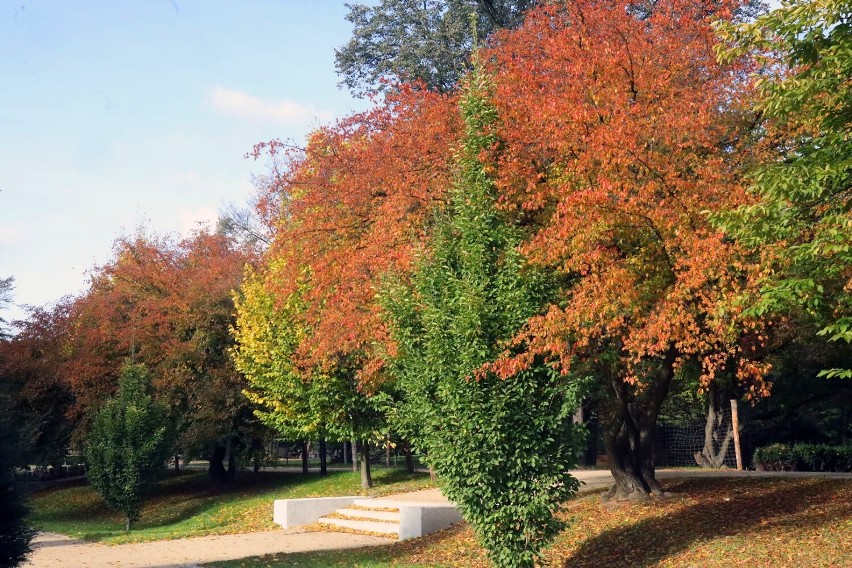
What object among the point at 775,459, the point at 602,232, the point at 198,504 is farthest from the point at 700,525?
the point at 198,504

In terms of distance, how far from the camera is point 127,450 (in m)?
24.1

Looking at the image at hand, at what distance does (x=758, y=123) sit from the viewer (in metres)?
13.2

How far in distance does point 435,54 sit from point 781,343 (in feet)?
43.1

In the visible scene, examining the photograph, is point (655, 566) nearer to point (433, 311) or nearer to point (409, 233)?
point (433, 311)

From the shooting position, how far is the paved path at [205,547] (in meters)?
15.8

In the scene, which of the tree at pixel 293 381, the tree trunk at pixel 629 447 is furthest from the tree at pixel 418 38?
the tree trunk at pixel 629 447

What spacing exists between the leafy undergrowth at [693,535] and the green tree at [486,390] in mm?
1516

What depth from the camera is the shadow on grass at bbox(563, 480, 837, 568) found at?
12.4 m

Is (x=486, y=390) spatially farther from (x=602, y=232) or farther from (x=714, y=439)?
(x=714, y=439)

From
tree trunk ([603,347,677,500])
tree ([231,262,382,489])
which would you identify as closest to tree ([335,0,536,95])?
tree ([231,262,382,489])

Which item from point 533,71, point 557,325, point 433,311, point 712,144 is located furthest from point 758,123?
point 433,311

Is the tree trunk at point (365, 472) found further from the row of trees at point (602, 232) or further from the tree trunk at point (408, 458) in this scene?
the row of trees at point (602, 232)

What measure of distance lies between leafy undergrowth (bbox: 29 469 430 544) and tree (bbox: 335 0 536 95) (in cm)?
1245

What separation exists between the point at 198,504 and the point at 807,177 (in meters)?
24.2
